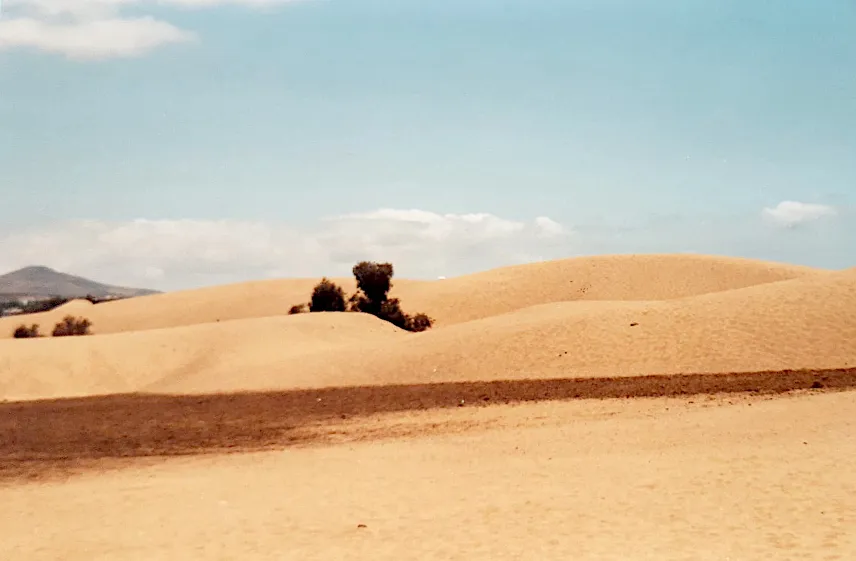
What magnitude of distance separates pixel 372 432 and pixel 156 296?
66896mm

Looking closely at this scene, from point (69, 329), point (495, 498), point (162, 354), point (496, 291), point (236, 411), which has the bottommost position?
point (495, 498)

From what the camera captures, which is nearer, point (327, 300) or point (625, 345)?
point (625, 345)

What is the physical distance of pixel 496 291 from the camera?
223 feet

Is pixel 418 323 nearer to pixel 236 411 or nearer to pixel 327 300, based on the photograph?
pixel 327 300

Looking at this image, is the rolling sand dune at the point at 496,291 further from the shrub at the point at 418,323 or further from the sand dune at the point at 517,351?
the sand dune at the point at 517,351

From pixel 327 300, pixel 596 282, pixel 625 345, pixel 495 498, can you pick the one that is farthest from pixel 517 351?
pixel 596 282

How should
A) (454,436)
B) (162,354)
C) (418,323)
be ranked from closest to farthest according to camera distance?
(454,436), (162,354), (418,323)

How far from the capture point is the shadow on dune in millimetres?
20031

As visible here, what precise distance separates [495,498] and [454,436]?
22.0 ft

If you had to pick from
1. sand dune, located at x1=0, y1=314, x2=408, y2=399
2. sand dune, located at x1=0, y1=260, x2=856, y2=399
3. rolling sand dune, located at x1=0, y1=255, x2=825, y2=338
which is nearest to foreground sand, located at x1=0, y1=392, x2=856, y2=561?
sand dune, located at x1=0, y1=260, x2=856, y2=399

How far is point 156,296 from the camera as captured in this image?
83.8 m

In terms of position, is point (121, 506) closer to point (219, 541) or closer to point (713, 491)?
point (219, 541)

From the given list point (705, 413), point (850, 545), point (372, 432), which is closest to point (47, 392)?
point (372, 432)

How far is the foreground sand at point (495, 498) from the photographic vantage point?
10492mm
